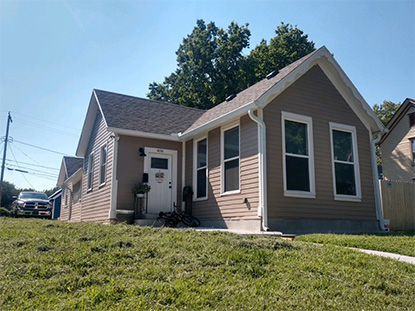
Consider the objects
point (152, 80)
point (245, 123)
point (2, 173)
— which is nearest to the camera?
point (245, 123)

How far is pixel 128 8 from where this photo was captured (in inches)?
378

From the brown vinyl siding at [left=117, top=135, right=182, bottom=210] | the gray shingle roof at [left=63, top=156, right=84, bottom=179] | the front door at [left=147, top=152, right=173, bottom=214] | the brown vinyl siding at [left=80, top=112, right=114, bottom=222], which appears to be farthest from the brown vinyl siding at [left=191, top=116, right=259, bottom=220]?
the gray shingle roof at [left=63, top=156, right=84, bottom=179]

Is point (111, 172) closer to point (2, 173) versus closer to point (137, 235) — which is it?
point (137, 235)

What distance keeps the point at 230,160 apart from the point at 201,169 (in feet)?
5.06

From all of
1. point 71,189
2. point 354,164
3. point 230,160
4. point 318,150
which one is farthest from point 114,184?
point 71,189

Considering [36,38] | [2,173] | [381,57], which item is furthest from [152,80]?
[381,57]

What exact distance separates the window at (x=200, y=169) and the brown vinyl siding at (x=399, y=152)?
14795mm

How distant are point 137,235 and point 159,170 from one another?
5.82m

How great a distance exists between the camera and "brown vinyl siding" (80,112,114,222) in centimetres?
1111

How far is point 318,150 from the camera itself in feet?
30.3

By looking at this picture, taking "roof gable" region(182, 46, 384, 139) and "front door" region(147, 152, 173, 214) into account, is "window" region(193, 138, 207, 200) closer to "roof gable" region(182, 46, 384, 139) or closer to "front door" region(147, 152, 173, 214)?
"roof gable" region(182, 46, 384, 139)

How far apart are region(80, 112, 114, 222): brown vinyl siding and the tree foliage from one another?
11.5 metres

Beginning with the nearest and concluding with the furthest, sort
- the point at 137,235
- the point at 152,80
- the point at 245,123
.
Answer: the point at 137,235 < the point at 245,123 < the point at 152,80

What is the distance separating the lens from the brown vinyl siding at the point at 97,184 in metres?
11.1
